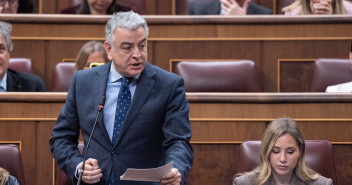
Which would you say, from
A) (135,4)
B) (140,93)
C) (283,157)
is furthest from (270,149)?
(135,4)

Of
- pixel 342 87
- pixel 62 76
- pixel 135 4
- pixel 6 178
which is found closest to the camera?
pixel 6 178

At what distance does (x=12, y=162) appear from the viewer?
1007 mm

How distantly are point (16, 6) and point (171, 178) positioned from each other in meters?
1.19

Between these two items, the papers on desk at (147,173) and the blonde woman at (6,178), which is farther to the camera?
the blonde woman at (6,178)

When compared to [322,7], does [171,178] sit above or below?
below

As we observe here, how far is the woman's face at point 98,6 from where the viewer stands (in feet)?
5.58

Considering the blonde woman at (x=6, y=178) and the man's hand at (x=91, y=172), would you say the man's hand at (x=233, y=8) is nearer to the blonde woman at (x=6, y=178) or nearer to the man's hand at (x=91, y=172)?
the blonde woman at (x=6, y=178)

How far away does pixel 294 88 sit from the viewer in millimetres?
1509

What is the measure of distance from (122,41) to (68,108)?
0.12m

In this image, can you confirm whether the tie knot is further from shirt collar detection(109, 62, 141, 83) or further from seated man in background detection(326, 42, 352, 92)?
seated man in background detection(326, 42, 352, 92)

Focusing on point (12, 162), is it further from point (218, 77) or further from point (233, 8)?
point (233, 8)

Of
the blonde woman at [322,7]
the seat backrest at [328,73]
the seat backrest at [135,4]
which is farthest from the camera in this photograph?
the seat backrest at [135,4]

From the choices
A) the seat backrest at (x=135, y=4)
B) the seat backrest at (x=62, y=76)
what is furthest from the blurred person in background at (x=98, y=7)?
the seat backrest at (x=62, y=76)

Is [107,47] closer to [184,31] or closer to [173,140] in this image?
[173,140]
